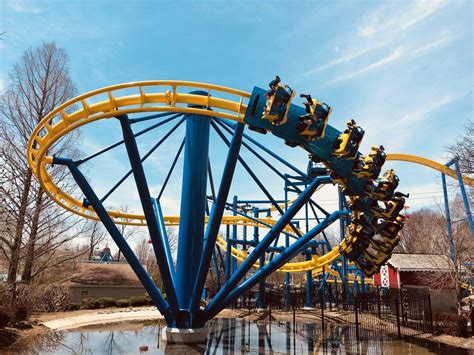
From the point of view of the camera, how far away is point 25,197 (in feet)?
64.2

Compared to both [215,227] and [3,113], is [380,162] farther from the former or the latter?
[3,113]

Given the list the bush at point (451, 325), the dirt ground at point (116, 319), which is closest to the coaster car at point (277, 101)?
the dirt ground at point (116, 319)

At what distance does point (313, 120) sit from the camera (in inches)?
349

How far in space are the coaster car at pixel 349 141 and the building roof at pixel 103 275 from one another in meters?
23.2

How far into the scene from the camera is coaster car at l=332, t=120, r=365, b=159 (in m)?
9.37

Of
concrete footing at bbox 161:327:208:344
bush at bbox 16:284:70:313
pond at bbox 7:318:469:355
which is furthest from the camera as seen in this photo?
bush at bbox 16:284:70:313

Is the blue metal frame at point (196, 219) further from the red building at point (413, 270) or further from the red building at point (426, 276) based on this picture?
the red building at point (413, 270)

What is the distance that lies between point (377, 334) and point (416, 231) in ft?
155

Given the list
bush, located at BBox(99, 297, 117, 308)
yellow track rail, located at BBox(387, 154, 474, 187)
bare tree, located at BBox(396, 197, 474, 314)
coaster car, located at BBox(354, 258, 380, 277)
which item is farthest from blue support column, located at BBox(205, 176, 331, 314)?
bush, located at BBox(99, 297, 117, 308)

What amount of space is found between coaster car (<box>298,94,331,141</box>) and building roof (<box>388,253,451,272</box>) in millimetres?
20906

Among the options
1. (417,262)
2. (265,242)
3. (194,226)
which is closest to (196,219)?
(194,226)

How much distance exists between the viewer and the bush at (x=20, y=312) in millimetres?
13345

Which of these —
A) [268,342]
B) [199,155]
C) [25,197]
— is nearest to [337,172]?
[199,155]

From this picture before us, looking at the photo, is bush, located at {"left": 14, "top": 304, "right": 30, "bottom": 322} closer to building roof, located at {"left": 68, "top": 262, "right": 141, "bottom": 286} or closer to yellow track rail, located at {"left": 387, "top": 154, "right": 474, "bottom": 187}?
building roof, located at {"left": 68, "top": 262, "right": 141, "bottom": 286}
